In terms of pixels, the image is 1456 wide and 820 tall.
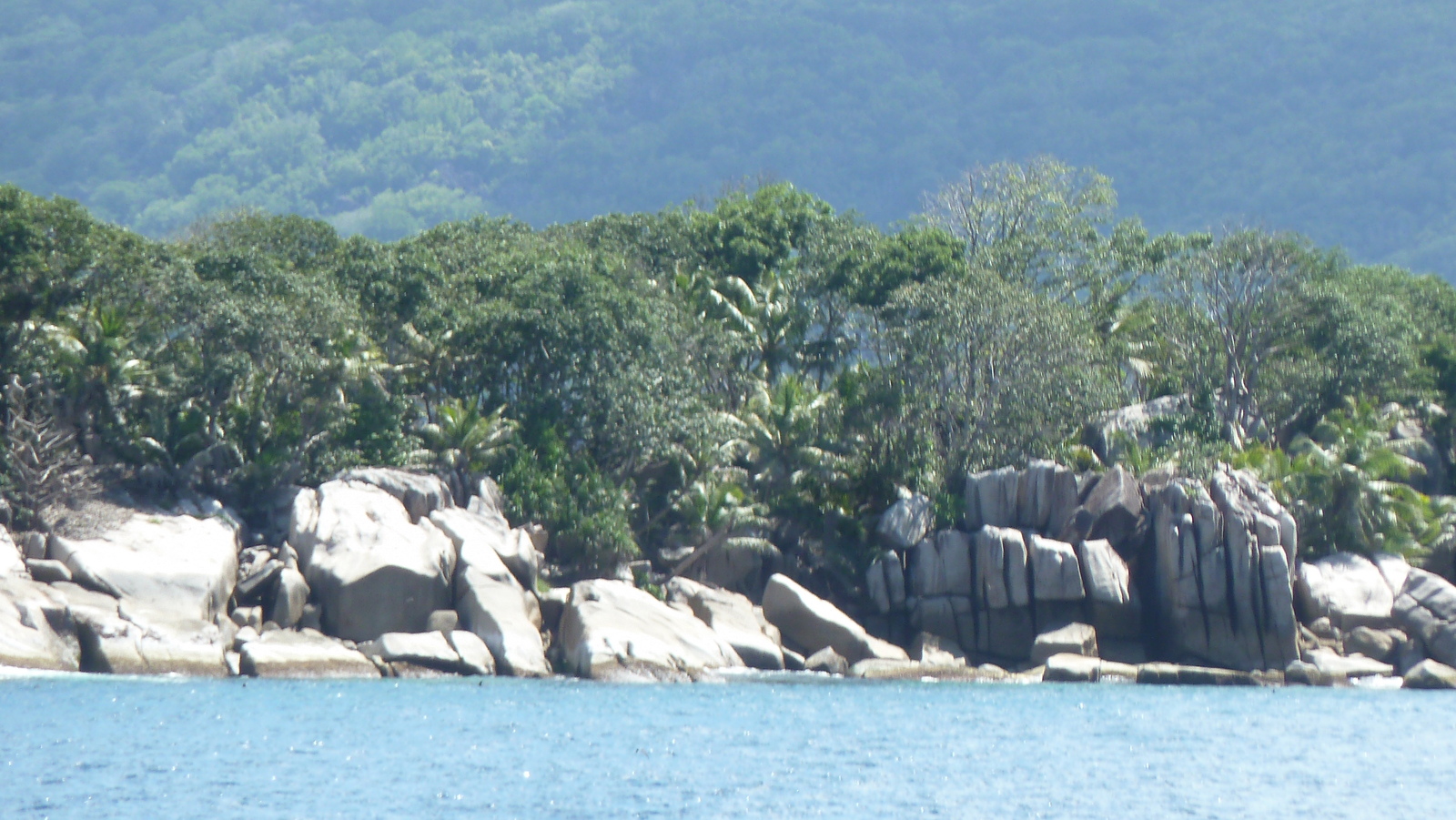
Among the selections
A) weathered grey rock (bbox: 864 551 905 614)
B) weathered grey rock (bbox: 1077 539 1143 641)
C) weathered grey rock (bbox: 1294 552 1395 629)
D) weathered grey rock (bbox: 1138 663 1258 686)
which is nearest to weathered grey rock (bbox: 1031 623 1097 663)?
weathered grey rock (bbox: 1077 539 1143 641)

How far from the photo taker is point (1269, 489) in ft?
127

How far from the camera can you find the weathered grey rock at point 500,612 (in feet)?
102

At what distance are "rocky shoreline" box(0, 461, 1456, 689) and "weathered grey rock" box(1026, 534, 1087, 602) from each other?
0.20 ft

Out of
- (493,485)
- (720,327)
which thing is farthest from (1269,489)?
(493,485)

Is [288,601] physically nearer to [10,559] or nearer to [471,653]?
[471,653]

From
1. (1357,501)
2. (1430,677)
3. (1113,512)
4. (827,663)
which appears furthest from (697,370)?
(1430,677)

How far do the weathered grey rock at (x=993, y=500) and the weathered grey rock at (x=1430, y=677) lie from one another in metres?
9.65

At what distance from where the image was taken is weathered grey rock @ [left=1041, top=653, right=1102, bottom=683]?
34875 mm

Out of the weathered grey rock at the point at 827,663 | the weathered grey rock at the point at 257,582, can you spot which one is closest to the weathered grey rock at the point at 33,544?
the weathered grey rock at the point at 257,582

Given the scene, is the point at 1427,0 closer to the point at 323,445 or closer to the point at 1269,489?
the point at 1269,489

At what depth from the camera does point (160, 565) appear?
29719 millimetres

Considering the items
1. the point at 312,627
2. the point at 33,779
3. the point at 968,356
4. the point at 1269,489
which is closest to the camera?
the point at 33,779

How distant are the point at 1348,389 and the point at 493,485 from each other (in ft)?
90.8

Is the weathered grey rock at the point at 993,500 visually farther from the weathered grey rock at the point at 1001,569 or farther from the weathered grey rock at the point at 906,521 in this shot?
the weathered grey rock at the point at 906,521
